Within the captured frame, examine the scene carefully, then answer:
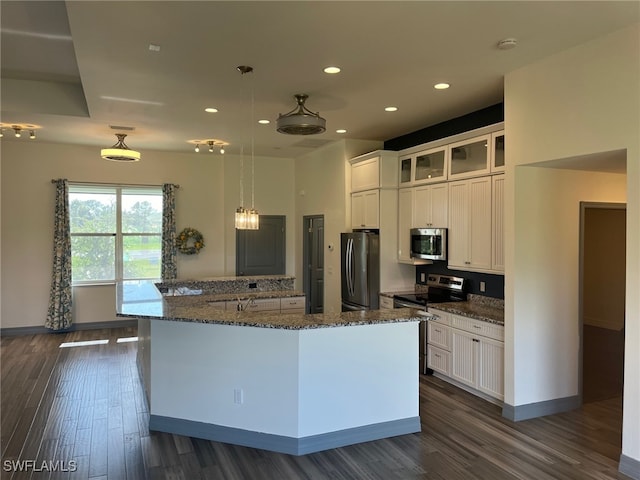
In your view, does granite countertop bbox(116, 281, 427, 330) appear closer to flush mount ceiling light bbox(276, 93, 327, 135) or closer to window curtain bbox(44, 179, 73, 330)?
flush mount ceiling light bbox(276, 93, 327, 135)

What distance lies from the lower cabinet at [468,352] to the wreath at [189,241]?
4677 millimetres

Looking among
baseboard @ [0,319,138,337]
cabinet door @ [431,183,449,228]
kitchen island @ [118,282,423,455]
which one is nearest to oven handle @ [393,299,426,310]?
cabinet door @ [431,183,449,228]

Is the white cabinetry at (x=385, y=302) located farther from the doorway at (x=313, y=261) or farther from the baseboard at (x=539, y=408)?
the baseboard at (x=539, y=408)

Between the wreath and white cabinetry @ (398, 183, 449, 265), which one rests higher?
white cabinetry @ (398, 183, 449, 265)

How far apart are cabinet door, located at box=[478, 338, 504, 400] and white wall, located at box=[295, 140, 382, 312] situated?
9.03ft

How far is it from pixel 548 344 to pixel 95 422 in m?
4.21

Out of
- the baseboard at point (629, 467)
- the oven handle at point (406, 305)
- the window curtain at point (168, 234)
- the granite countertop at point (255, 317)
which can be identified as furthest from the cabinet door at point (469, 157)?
the window curtain at point (168, 234)

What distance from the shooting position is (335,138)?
6711 millimetres

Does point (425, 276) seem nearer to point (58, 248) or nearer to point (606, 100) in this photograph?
point (606, 100)

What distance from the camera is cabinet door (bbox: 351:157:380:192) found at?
6.08m

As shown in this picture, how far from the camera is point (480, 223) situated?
15.6ft

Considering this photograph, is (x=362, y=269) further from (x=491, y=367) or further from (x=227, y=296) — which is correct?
(x=491, y=367)

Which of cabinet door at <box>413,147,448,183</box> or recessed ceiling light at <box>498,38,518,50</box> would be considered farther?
cabinet door at <box>413,147,448,183</box>

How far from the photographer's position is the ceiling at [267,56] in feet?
9.43
